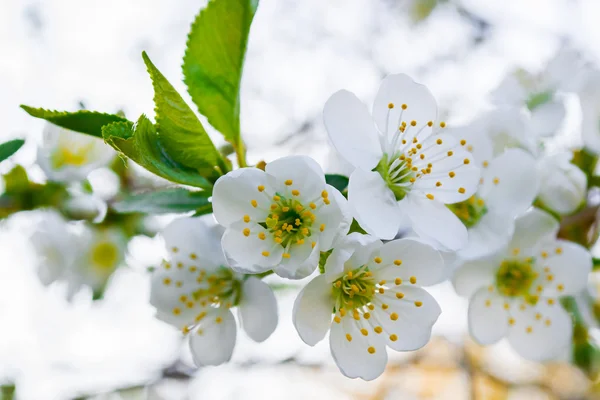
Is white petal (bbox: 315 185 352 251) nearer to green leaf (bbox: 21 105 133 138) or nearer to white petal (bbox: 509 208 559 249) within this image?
green leaf (bbox: 21 105 133 138)

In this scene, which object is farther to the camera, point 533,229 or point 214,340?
point 533,229

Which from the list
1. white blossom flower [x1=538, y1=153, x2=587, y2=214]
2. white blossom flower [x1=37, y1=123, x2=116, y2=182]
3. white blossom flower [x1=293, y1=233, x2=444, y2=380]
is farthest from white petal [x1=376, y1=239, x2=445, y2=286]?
white blossom flower [x1=37, y1=123, x2=116, y2=182]

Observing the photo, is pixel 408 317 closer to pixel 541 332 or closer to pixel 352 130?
pixel 352 130

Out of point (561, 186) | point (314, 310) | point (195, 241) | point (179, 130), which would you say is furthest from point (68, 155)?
point (561, 186)

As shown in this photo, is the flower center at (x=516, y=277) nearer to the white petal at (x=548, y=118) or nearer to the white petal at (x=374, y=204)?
the white petal at (x=548, y=118)

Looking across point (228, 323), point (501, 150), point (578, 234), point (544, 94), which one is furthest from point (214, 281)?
point (544, 94)

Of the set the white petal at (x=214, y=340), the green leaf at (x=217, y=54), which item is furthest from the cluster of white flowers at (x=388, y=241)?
the green leaf at (x=217, y=54)
